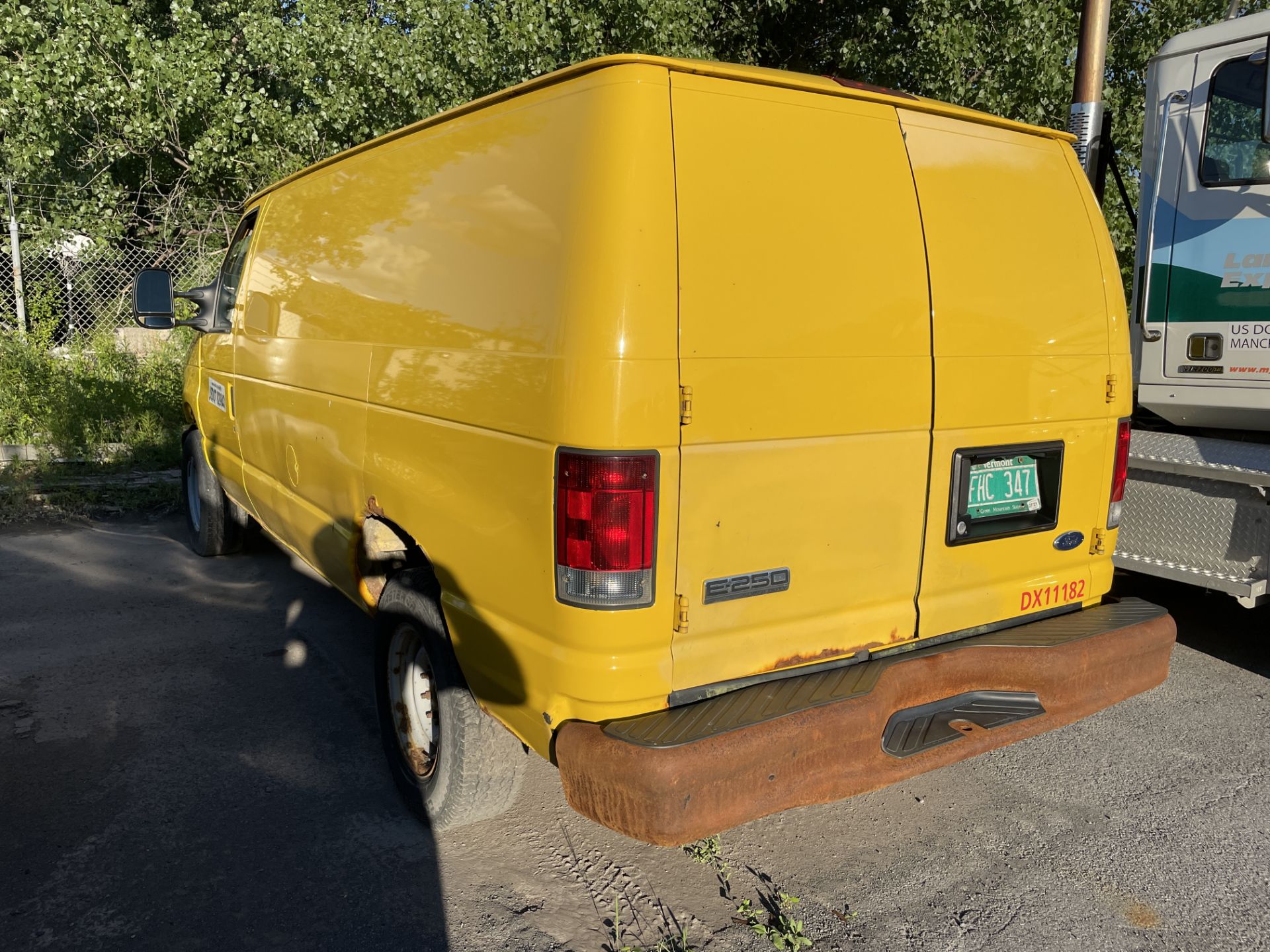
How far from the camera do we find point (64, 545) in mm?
6801

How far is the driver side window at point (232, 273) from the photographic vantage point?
5090mm

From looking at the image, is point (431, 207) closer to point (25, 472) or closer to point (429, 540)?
point (429, 540)

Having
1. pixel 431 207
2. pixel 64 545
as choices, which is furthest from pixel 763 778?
pixel 64 545

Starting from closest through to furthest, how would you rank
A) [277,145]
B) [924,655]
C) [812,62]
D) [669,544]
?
[669,544] < [924,655] < [277,145] < [812,62]

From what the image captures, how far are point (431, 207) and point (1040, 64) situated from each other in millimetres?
7309

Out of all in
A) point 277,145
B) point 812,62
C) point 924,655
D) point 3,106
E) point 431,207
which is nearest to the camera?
point 924,655

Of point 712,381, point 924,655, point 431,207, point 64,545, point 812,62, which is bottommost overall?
point 64,545

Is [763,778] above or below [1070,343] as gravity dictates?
below

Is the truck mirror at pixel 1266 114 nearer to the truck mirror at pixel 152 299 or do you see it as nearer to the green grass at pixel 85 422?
the truck mirror at pixel 152 299

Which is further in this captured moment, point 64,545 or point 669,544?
point 64,545

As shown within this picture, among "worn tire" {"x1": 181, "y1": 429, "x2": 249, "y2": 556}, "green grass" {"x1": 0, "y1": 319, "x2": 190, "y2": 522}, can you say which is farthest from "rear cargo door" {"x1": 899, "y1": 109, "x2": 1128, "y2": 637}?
"green grass" {"x1": 0, "y1": 319, "x2": 190, "y2": 522}

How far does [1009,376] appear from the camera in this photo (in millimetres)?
3055

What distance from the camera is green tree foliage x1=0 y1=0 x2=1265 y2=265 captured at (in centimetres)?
862

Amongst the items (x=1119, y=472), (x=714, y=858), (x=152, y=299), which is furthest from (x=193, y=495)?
(x=1119, y=472)
